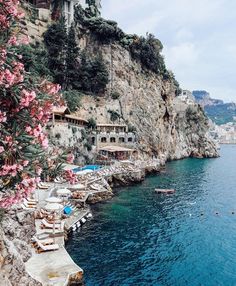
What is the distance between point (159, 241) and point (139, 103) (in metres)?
55.6

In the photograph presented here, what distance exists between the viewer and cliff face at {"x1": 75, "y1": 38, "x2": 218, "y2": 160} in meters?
76.0

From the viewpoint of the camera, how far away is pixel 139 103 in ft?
270

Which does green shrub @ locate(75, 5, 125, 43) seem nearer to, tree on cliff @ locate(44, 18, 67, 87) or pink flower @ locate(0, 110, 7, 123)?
tree on cliff @ locate(44, 18, 67, 87)

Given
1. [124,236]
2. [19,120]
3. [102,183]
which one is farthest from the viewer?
[102,183]

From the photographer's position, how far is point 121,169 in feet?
187

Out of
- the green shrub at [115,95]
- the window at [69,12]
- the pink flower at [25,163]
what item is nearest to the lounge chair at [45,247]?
the pink flower at [25,163]

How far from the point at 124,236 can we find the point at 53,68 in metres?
49.7

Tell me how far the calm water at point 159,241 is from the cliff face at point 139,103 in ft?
96.7

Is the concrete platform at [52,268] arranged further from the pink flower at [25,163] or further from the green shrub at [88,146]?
the green shrub at [88,146]

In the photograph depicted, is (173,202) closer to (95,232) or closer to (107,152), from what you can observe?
(95,232)

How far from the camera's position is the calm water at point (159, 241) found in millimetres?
23514

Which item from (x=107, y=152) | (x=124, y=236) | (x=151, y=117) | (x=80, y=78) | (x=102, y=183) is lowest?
(x=124, y=236)

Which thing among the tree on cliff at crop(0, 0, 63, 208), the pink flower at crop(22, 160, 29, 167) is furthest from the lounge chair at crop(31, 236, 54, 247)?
the pink flower at crop(22, 160, 29, 167)

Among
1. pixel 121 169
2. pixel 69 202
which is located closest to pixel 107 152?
pixel 121 169
